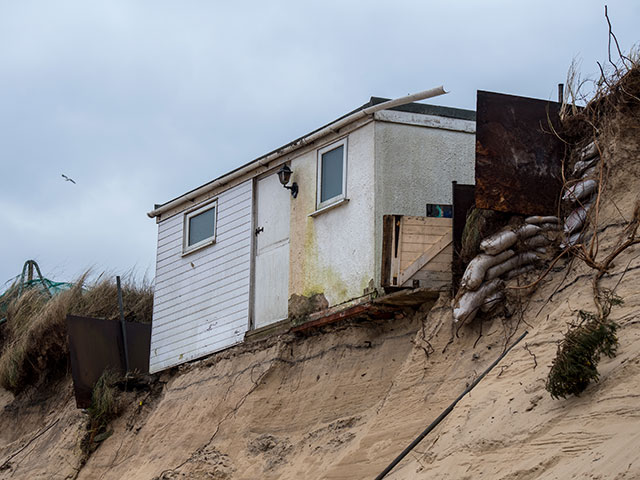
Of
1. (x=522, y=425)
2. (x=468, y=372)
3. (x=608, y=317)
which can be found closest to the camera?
(x=522, y=425)

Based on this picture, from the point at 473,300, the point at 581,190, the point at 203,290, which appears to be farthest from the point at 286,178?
the point at 581,190

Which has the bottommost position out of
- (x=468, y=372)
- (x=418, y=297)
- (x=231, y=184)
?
(x=468, y=372)

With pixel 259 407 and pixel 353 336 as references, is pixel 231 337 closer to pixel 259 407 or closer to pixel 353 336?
pixel 259 407

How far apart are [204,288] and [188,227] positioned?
50.4 inches

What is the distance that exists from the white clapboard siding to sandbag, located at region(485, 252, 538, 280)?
5.02 metres

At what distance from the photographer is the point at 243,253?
1652 centimetres

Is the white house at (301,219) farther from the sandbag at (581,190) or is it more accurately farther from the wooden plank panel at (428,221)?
the sandbag at (581,190)

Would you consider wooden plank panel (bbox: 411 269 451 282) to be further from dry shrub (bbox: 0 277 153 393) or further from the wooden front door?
dry shrub (bbox: 0 277 153 393)

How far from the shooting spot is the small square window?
1752 cm

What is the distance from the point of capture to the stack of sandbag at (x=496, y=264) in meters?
12.1

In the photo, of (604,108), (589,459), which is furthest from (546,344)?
(604,108)

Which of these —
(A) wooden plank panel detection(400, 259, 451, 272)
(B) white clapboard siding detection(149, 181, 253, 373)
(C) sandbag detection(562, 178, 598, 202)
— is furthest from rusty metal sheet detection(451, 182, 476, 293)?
(B) white clapboard siding detection(149, 181, 253, 373)

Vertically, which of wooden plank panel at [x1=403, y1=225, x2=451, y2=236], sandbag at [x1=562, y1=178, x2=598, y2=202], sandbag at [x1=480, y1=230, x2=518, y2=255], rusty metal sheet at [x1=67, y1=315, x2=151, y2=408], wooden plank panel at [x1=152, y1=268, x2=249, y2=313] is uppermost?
sandbag at [x1=562, y1=178, x2=598, y2=202]

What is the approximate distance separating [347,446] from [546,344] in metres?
3.43
